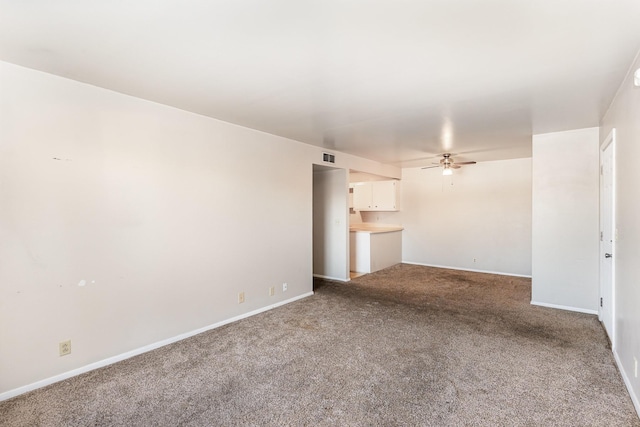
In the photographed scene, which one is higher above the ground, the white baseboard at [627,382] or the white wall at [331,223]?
the white wall at [331,223]

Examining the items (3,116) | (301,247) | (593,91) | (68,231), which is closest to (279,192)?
(301,247)

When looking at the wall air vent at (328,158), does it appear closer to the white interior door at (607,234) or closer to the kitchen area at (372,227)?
the kitchen area at (372,227)

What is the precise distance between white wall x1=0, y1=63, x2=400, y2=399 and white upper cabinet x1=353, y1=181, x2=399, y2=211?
157 inches

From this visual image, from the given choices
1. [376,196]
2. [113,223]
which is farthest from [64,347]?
[376,196]

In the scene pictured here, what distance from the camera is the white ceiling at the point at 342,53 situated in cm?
163

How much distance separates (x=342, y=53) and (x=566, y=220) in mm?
3826

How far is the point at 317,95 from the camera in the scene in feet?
9.23

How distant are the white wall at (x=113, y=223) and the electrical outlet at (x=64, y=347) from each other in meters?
0.04

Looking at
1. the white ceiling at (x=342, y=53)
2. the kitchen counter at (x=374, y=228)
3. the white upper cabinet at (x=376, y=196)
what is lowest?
the kitchen counter at (x=374, y=228)

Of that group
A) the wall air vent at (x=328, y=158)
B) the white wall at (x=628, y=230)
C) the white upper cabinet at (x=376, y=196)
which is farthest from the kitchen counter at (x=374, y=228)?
the white wall at (x=628, y=230)

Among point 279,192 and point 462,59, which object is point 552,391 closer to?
point 462,59

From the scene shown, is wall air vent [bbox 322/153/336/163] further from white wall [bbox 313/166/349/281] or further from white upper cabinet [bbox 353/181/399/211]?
white upper cabinet [bbox 353/181/399/211]

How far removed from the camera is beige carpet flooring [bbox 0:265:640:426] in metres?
2.03

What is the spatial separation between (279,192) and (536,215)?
352 cm
